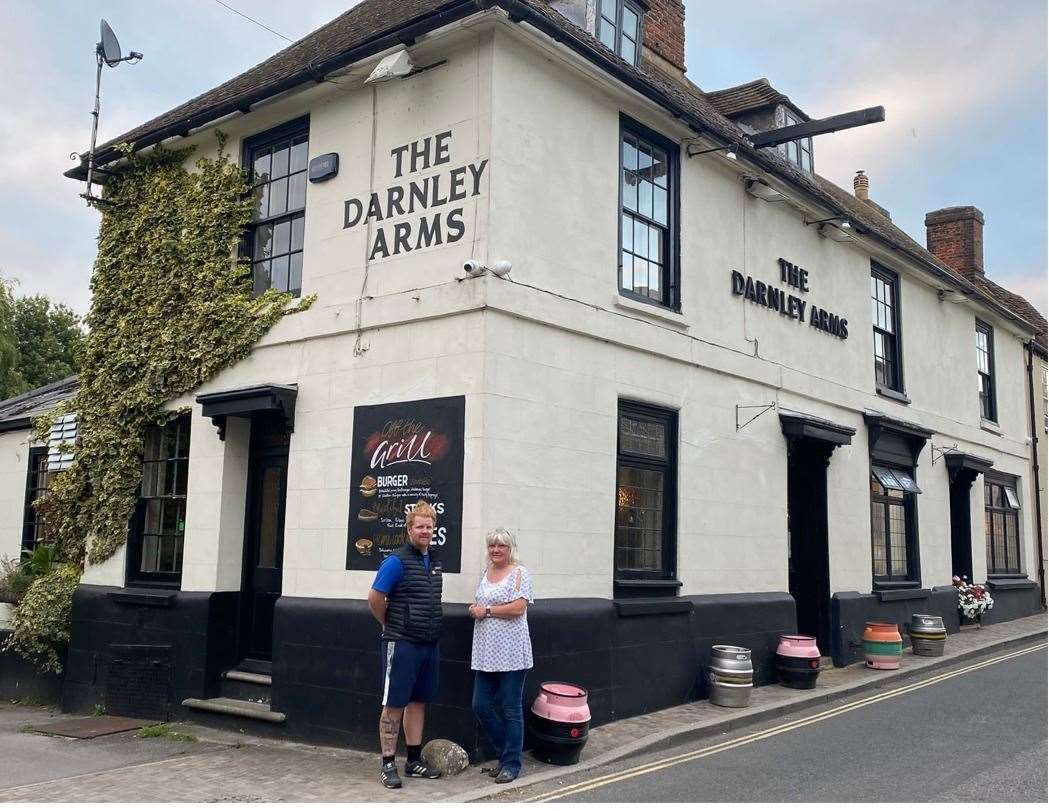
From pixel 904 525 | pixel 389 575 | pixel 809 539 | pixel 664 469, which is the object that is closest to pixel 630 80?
pixel 664 469

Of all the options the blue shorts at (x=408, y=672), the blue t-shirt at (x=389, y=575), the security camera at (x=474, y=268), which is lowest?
the blue shorts at (x=408, y=672)

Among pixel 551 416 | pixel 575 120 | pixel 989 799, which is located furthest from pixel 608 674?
pixel 575 120

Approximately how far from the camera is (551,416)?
9.09 m

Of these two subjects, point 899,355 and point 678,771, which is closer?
point 678,771

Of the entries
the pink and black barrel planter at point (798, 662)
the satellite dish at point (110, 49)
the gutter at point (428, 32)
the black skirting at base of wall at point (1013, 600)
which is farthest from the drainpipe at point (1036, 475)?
the satellite dish at point (110, 49)

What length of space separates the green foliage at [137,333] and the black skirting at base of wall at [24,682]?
0.27 metres

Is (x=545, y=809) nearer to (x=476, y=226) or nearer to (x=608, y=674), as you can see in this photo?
(x=608, y=674)

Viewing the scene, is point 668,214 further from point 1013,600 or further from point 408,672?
point 1013,600

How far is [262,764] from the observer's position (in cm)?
827

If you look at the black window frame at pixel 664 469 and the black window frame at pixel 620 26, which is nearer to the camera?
the black window frame at pixel 664 469

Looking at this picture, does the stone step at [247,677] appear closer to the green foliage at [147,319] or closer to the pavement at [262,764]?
the pavement at [262,764]

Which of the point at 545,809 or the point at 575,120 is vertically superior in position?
the point at 575,120

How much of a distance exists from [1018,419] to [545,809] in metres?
18.0

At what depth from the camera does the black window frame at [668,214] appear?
1055cm
